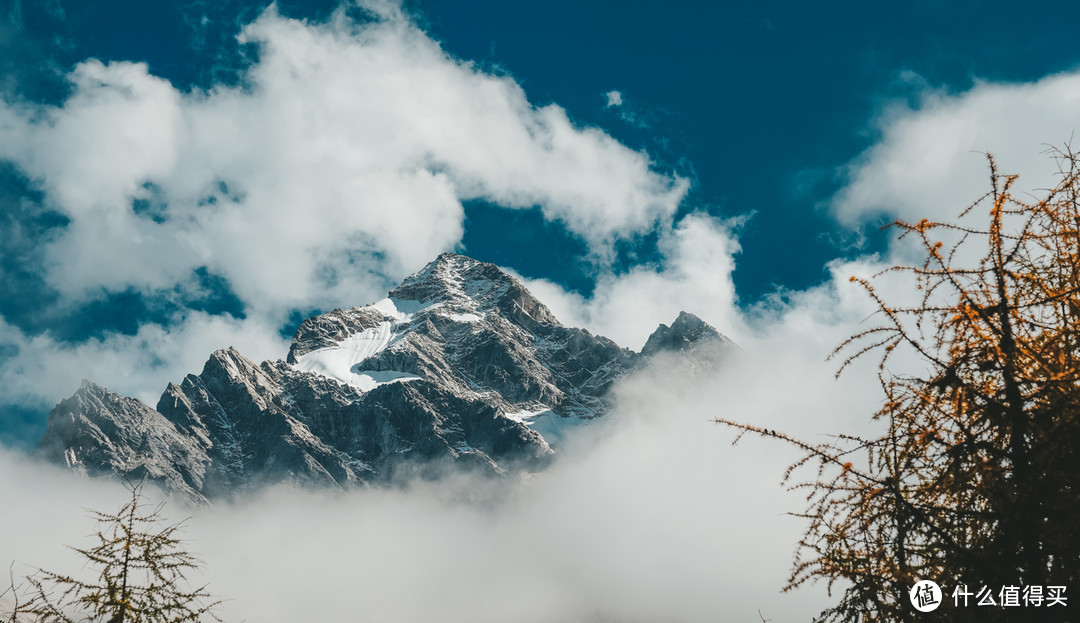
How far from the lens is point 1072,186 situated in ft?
20.3

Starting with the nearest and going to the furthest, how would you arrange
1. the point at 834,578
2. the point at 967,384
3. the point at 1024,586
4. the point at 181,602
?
the point at 1024,586, the point at 967,384, the point at 834,578, the point at 181,602

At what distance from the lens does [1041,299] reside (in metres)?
5.63

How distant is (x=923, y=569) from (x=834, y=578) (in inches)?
33.8

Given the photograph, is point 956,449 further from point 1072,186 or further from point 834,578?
point 1072,186

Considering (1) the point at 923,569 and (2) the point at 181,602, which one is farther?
(2) the point at 181,602

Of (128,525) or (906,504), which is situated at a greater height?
(128,525)

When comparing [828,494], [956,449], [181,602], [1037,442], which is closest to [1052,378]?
[1037,442]

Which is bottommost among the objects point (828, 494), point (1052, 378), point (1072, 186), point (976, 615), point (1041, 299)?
point (976, 615)

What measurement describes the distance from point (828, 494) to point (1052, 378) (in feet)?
5.54

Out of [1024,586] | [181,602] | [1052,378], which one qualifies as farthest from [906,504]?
[181,602]

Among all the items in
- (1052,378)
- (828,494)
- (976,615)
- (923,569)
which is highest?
(1052,378)

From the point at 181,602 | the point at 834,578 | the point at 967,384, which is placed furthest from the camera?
the point at 181,602

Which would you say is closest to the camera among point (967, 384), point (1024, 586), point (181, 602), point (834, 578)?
point (1024, 586)

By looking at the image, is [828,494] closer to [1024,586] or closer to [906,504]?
[906,504]
